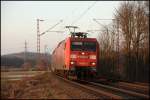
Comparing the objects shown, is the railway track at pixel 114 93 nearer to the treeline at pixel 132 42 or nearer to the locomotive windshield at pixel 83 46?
the locomotive windshield at pixel 83 46

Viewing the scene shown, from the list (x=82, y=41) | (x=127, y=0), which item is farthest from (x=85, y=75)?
(x=127, y=0)

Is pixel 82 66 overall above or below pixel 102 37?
below

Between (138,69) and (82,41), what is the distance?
34.1 ft

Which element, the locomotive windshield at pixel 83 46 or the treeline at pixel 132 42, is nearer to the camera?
the locomotive windshield at pixel 83 46

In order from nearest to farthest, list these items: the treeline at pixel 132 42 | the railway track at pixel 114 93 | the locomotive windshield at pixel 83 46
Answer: the railway track at pixel 114 93 → the locomotive windshield at pixel 83 46 → the treeline at pixel 132 42

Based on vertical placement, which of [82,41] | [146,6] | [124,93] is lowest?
[124,93]

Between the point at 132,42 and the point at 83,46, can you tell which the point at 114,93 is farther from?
the point at 132,42

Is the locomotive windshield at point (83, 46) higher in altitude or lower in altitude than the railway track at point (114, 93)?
higher

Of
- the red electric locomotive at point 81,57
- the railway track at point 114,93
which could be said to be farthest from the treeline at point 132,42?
the railway track at point 114,93

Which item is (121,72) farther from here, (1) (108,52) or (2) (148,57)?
(1) (108,52)

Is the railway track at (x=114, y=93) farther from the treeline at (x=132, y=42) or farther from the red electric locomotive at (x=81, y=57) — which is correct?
the treeline at (x=132, y=42)

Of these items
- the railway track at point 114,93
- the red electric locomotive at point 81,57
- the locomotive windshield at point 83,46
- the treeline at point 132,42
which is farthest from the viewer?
the treeline at point 132,42

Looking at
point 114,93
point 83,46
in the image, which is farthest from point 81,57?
point 114,93

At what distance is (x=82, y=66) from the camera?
2659cm
